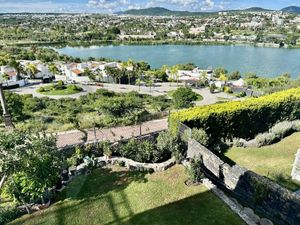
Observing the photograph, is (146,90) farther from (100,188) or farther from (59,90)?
(100,188)

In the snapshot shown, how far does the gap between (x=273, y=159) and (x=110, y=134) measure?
8619 mm

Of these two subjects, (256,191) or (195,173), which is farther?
(195,173)

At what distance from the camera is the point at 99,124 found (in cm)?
1705

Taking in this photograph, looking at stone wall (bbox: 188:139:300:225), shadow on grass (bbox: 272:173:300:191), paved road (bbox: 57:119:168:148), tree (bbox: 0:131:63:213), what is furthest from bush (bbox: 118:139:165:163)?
shadow on grass (bbox: 272:173:300:191)

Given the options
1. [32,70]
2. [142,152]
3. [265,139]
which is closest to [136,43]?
[32,70]

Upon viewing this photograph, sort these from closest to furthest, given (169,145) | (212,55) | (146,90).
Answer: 1. (169,145)
2. (146,90)
3. (212,55)

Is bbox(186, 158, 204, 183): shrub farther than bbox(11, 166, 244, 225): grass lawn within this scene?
Yes

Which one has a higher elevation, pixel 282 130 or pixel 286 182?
pixel 282 130

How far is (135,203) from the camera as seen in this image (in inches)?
393

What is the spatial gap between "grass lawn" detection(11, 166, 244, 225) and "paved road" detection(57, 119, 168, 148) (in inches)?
142

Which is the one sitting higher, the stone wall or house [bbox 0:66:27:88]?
the stone wall

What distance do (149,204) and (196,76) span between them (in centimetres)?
5250

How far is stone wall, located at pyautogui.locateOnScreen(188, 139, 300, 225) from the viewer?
9226 millimetres

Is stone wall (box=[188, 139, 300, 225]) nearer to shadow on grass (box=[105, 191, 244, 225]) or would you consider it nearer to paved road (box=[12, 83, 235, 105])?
shadow on grass (box=[105, 191, 244, 225])
